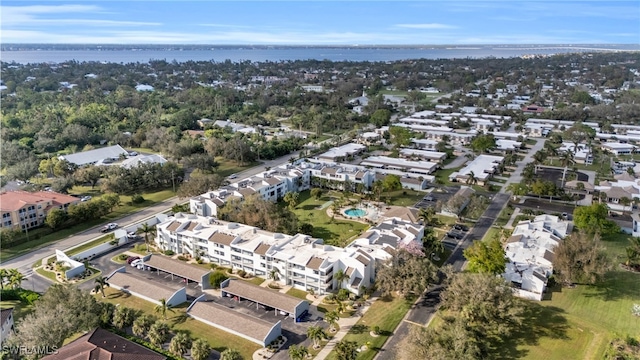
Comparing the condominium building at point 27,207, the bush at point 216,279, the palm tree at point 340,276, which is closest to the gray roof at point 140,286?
the bush at point 216,279

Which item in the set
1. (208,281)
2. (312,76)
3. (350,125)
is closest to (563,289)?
(208,281)

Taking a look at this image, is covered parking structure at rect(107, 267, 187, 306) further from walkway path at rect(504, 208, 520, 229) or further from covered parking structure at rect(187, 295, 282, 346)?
walkway path at rect(504, 208, 520, 229)

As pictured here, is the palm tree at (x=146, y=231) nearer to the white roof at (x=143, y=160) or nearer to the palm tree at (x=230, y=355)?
the palm tree at (x=230, y=355)

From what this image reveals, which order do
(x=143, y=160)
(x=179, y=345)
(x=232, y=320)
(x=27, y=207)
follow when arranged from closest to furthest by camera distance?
(x=179, y=345) → (x=232, y=320) → (x=27, y=207) → (x=143, y=160)

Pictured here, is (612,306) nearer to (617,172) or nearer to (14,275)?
(617,172)

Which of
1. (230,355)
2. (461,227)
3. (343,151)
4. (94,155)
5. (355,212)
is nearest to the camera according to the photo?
(230,355)

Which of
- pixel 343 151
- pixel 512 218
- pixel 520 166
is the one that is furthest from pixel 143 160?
pixel 520 166

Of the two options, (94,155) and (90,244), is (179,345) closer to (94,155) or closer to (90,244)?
(90,244)
